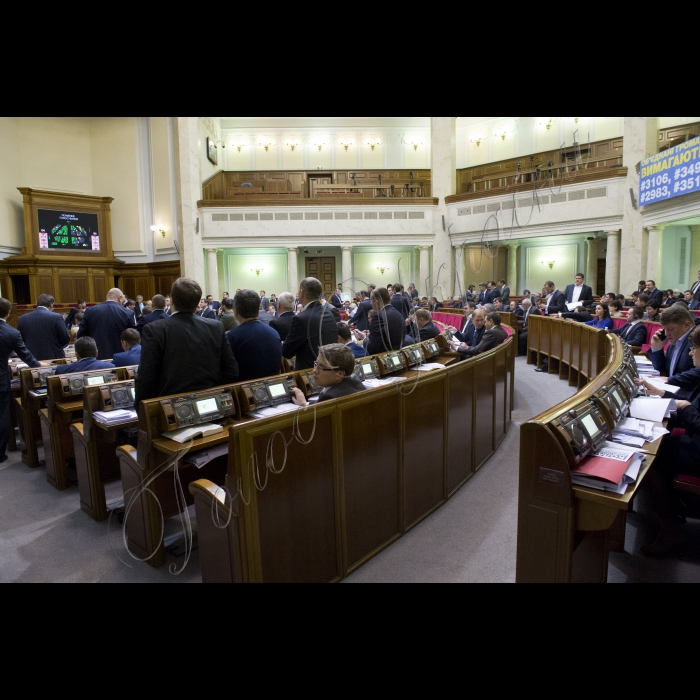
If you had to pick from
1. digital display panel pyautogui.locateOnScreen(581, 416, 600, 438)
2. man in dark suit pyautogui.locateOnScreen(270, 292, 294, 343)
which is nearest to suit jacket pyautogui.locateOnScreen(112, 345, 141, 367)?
man in dark suit pyautogui.locateOnScreen(270, 292, 294, 343)

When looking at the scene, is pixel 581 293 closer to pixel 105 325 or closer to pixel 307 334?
pixel 307 334

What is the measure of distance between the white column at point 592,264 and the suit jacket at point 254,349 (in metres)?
16.3

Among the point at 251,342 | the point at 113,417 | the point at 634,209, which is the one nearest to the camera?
the point at 113,417

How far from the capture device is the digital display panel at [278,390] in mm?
3535

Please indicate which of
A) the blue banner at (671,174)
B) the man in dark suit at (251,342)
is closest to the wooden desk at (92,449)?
the man in dark suit at (251,342)

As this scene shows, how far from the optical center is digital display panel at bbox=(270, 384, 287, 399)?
3.53 metres

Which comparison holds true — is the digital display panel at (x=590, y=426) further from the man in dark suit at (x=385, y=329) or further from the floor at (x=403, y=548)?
the man in dark suit at (x=385, y=329)

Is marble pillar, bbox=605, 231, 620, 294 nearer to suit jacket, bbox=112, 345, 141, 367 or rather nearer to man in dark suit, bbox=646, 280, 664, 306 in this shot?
man in dark suit, bbox=646, 280, 664, 306

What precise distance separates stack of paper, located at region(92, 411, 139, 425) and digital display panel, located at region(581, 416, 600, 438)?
2737 mm

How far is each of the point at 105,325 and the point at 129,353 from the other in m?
1.67

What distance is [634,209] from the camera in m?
13.2

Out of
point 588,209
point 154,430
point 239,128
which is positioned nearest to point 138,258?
point 239,128

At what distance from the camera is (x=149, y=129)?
17.4m

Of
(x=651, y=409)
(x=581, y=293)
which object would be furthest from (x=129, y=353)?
(x=581, y=293)
